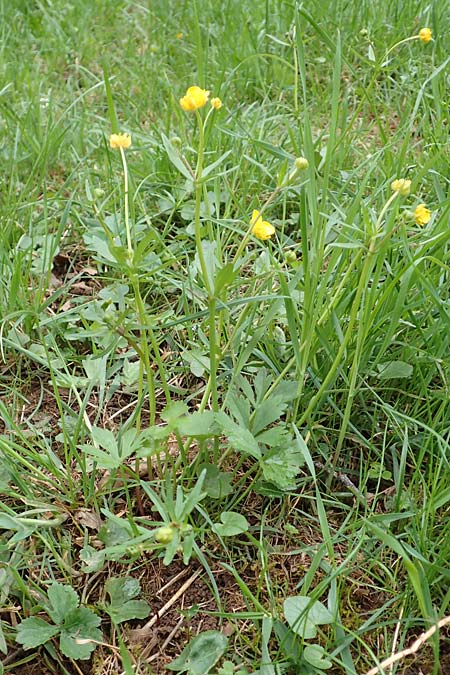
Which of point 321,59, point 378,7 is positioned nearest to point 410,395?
point 321,59

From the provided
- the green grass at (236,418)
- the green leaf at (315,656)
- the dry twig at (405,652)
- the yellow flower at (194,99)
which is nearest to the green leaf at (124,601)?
the green grass at (236,418)

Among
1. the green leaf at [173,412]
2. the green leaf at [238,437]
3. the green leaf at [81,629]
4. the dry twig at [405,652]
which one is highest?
the green leaf at [173,412]

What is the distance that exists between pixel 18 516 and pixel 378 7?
2431mm

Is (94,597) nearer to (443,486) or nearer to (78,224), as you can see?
(443,486)

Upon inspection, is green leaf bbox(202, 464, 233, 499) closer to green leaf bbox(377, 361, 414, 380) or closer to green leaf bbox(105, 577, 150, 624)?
green leaf bbox(105, 577, 150, 624)

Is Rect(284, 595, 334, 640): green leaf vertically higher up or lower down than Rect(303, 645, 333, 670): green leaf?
higher up

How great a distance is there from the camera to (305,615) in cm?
109

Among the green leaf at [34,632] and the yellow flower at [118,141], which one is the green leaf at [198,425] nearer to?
the green leaf at [34,632]

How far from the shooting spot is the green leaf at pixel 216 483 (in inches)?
49.9

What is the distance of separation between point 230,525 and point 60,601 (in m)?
0.33

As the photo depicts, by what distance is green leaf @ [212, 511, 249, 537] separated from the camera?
3.91 feet

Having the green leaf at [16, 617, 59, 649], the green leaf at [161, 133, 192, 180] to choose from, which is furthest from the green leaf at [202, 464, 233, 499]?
the green leaf at [161, 133, 192, 180]

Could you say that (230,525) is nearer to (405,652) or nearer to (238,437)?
(238,437)

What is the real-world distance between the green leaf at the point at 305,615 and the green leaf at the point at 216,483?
0.23 m
